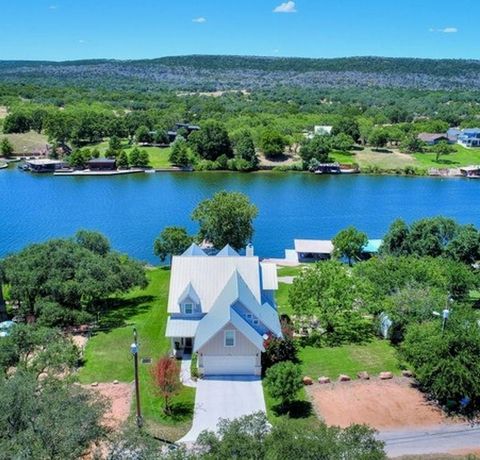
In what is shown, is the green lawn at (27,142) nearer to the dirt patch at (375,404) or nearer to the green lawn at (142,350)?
the green lawn at (142,350)

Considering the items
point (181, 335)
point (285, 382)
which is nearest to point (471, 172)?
point (181, 335)

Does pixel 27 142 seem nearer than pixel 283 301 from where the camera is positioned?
No

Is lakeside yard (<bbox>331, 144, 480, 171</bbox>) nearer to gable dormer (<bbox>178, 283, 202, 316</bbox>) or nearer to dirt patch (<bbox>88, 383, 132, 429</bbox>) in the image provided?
gable dormer (<bbox>178, 283, 202, 316</bbox>)

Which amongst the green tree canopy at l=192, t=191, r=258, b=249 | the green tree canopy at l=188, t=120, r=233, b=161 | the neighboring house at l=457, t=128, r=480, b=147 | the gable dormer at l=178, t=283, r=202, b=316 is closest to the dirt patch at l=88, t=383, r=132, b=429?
the gable dormer at l=178, t=283, r=202, b=316

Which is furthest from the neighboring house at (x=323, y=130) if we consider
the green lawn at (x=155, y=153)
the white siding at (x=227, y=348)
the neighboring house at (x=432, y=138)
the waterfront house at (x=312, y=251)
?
the white siding at (x=227, y=348)

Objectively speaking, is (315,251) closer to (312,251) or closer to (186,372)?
(312,251)

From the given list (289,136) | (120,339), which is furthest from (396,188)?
(120,339)

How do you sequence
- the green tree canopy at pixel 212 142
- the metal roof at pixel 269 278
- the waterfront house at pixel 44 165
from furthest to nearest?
the green tree canopy at pixel 212 142 → the waterfront house at pixel 44 165 → the metal roof at pixel 269 278
